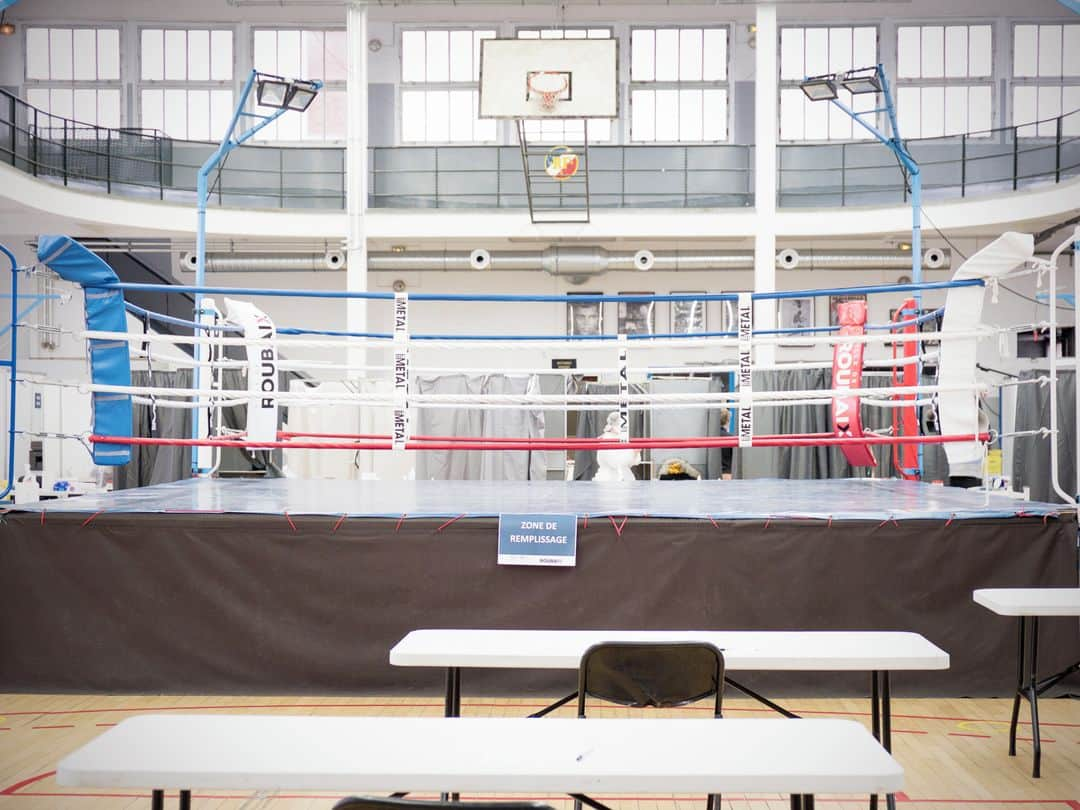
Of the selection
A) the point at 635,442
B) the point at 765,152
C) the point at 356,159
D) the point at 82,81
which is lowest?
the point at 635,442

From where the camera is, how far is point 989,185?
12.9 metres

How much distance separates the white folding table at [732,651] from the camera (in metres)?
2.30

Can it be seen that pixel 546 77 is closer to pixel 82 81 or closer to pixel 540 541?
pixel 540 541

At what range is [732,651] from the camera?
7.82 ft

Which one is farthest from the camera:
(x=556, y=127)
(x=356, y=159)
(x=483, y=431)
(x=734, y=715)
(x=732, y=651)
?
(x=556, y=127)

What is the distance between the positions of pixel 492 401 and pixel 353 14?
7.59 m

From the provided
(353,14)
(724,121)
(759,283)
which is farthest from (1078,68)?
(353,14)

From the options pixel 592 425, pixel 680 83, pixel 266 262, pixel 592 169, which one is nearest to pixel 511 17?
pixel 592 169

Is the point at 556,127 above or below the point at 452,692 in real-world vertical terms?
above

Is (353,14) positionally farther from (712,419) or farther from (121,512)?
(121,512)

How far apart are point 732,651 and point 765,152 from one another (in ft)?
29.4

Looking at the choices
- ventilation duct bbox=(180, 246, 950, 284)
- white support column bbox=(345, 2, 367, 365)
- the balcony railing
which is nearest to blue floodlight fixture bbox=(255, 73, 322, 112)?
white support column bbox=(345, 2, 367, 365)

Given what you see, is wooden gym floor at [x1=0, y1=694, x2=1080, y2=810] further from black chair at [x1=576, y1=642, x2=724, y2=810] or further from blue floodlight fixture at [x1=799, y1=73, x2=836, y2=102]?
blue floodlight fixture at [x1=799, y1=73, x2=836, y2=102]

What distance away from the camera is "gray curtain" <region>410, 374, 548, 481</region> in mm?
9250
